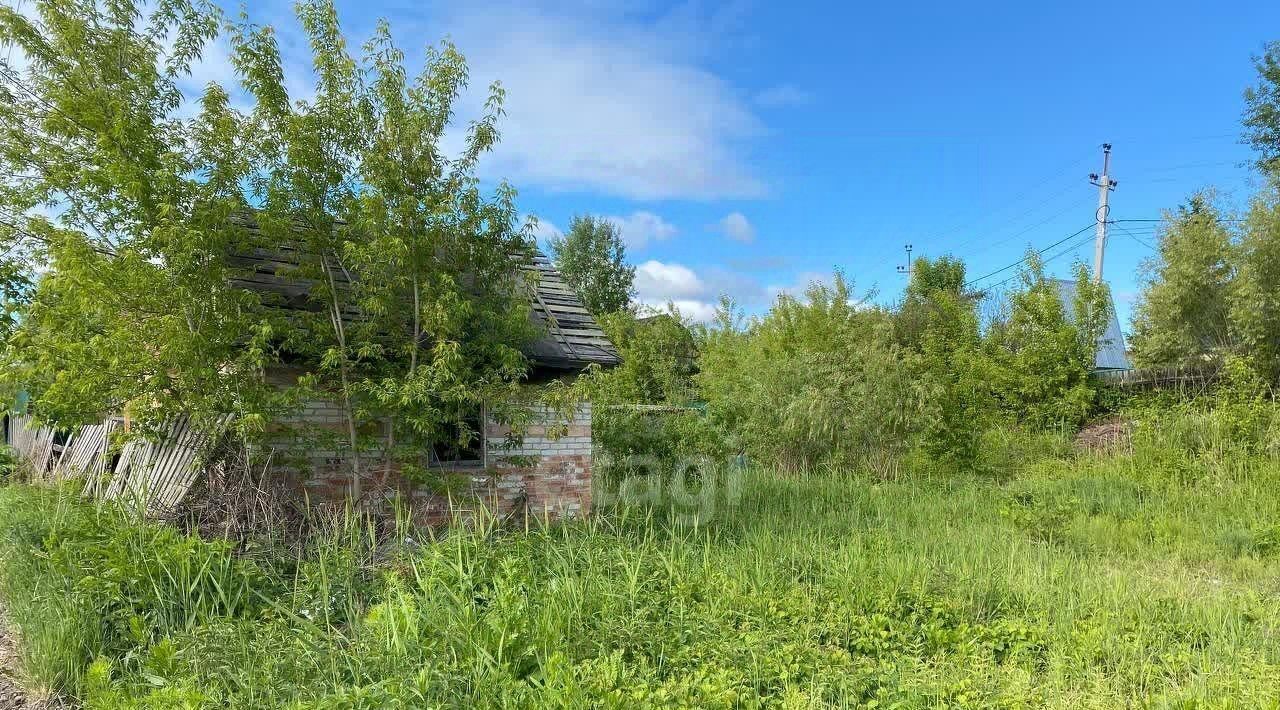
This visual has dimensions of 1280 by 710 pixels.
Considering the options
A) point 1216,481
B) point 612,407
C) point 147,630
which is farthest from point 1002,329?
point 147,630

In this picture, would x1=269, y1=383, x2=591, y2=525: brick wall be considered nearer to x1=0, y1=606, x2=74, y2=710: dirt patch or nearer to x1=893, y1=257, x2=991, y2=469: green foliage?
x1=0, y1=606, x2=74, y2=710: dirt patch

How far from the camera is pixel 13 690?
174 inches

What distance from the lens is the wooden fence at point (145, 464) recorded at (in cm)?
630

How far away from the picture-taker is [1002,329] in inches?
589

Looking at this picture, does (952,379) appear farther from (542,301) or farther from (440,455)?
(440,455)

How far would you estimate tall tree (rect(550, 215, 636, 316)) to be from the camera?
32.2 metres

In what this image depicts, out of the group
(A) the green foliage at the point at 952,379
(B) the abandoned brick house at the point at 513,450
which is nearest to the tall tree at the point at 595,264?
(A) the green foliage at the point at 952,379

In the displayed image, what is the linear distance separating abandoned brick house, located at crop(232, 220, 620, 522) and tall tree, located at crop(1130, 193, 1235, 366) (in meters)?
10.4

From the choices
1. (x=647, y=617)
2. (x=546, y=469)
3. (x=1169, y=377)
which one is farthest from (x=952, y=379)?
(x=647, y=617)

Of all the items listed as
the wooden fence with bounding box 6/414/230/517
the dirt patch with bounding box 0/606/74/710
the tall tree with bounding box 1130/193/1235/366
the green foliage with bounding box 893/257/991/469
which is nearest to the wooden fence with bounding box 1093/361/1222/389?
the tall tree with bounding box 1130/193/1235/366

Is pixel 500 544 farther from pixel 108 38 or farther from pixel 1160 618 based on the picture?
pixel 108 38

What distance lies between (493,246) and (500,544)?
3.06 metres

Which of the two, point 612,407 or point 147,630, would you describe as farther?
point 612,407

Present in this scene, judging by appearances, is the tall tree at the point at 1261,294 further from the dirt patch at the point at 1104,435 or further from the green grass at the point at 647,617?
the green grass at the point at 647,617
